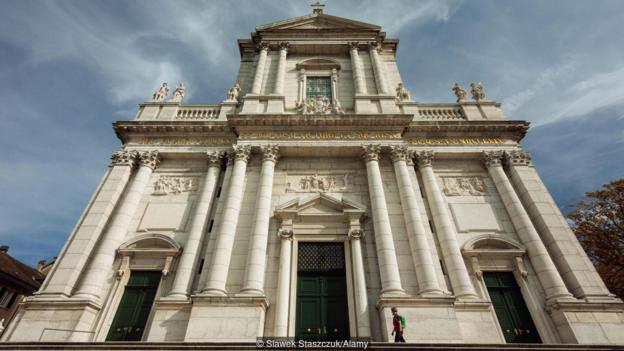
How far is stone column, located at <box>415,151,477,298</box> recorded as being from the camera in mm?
11750

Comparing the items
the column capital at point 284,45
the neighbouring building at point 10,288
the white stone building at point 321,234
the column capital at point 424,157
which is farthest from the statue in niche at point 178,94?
the neighbouring building at point 10,288

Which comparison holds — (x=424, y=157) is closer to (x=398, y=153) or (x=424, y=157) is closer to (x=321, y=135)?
(x=398, y=153)

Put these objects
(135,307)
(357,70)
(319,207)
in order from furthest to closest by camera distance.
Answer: (357,70) → (319,207) → (135,307)

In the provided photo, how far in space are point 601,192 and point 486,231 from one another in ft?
51.9

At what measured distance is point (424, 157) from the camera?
15914 millimetres

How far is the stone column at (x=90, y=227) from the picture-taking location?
11883 millimetres

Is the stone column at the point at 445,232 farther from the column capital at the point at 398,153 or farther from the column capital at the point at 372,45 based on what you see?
the column capital at the point at 372,45

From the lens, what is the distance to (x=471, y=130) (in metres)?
16.6

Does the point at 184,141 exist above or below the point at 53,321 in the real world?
above

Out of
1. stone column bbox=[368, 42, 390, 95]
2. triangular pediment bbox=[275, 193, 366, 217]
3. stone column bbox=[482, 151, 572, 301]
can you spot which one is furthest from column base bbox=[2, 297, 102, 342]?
stone column bbox=[368, 42, 390, 95]

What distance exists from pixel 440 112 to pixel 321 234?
10.5 m

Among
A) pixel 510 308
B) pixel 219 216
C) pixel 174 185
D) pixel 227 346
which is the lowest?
pixel 227 346

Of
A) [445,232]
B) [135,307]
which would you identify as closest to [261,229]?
[135,307]

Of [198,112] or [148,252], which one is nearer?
[148,252]
